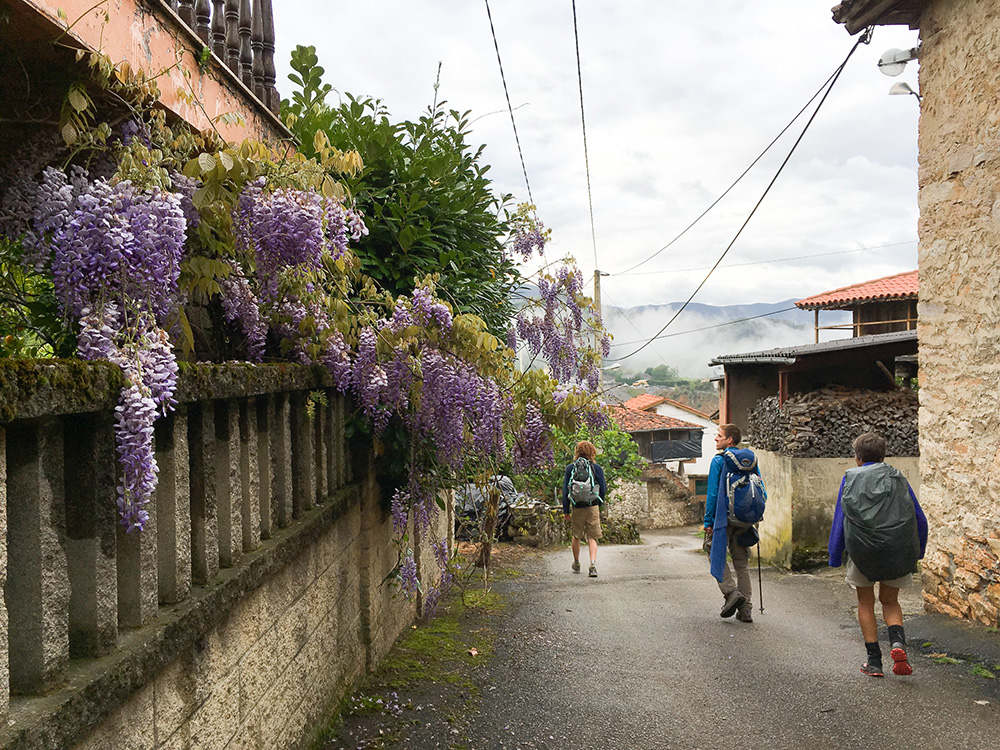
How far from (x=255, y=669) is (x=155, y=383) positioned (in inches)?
53.1

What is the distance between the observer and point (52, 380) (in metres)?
1.62

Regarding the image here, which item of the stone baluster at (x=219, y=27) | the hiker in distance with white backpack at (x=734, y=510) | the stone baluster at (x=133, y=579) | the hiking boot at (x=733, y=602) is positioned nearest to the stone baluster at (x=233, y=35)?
the stone baluster at (x=219, y=27)

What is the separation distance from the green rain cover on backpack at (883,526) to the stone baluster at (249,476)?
11.7 ft

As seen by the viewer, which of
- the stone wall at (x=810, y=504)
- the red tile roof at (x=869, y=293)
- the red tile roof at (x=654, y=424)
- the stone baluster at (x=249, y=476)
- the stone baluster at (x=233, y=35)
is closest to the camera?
the stone baluster at (x=249, y=476)

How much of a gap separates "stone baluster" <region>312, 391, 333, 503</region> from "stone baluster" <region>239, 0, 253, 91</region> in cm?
172

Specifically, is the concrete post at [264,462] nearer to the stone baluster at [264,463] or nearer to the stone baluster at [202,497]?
the stone baluster at [264,463]

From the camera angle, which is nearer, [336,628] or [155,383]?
[155,383]

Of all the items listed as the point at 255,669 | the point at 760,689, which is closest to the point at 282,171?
the point at 255,669

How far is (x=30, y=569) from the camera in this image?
1637 mm

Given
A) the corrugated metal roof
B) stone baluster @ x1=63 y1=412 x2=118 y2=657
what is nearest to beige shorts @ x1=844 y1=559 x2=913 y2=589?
stone baluster @ x1=63 y1=412 x2=118 y2=657

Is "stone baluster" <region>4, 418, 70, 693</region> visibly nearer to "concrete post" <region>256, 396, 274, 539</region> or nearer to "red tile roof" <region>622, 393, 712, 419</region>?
"concrete post" <region>256, 396, 274, 539</region>

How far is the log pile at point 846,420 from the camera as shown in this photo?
9.47 meters

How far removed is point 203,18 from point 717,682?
15.2 ft

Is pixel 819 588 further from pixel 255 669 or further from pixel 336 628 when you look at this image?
pixel 255 669
